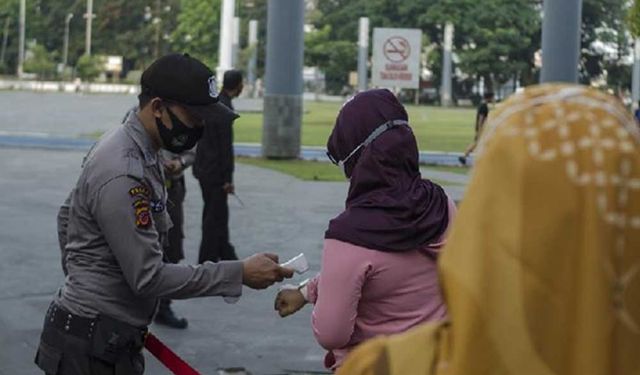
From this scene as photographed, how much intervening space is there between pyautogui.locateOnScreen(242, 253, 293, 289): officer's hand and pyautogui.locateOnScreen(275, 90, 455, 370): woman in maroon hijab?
0.68 feet

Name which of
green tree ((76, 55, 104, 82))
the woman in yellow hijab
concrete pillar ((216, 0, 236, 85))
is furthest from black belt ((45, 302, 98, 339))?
green tree ((76, 55, 104, 82))

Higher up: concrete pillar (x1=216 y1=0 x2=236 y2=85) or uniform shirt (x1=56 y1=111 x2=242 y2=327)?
concrete pillar (x1=216 y1=0 x2=236 y2=85)

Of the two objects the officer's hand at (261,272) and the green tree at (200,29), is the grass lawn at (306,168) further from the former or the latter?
the green tree at (200,29)

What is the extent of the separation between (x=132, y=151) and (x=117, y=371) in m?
0.68

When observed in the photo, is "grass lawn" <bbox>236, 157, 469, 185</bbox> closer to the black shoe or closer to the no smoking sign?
the no smoking sign

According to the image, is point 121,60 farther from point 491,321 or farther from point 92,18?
point 491,321

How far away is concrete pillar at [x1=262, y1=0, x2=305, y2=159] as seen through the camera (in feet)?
93.2

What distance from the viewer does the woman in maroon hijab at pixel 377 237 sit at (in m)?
3.72

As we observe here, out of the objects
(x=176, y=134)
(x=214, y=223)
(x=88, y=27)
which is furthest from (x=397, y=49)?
(x=88, y=27)

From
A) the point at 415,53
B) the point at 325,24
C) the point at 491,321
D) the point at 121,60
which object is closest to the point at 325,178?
the point at 415,53

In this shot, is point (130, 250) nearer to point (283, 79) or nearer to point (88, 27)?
point (283, 79)

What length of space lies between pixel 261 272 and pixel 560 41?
16281 mm

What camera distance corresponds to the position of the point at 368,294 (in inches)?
150

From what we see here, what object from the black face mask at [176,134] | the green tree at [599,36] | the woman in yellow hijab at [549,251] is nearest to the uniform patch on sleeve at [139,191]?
the black face mask at [176,134]
